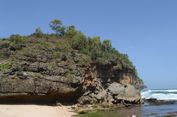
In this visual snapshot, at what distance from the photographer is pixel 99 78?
64.3 meters

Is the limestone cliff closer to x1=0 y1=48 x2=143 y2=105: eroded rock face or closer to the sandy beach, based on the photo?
x1=0 y1=48 x2=143 y2=105: eroded rock face

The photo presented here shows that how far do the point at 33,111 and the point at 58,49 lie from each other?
→ 15.9 meters

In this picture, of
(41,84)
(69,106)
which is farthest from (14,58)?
(69,106)

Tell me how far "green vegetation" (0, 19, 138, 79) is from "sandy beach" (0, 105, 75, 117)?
6468 mm

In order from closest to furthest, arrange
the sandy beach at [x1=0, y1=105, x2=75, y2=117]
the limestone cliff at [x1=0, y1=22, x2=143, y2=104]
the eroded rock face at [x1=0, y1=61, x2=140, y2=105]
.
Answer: the sandy beach at [x1=0, y1=105, x2=75, y2=117]
the eroded rock face at [x1=0, y1=61, x2=140, y2=105]
the limestone cliff at [x1=0, y1=22, x2=143, y2=104]


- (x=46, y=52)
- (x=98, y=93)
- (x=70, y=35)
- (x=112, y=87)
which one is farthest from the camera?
(x=70, y=35)

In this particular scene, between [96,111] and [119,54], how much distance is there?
2902 centimetres

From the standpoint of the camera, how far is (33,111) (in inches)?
1713

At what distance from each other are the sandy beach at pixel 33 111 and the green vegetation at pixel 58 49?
6.47m

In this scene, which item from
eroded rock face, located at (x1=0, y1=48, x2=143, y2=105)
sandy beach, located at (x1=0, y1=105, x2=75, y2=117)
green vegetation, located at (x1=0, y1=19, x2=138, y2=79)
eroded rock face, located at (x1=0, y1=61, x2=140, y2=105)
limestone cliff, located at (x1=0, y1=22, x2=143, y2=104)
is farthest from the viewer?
green vegetation, located at (x1=0, y1=19, x2=138, y2=79)

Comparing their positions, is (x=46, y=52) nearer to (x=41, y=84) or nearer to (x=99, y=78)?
(x=41, y=84)

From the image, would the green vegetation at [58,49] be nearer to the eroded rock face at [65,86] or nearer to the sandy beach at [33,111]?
the eroded rock face at [65,86]

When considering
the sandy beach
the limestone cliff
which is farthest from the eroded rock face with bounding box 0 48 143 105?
the sandy beach

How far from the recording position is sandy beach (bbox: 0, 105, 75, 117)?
40.2 metres
